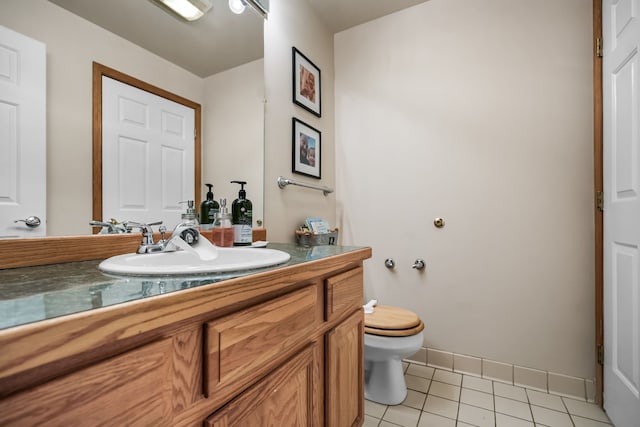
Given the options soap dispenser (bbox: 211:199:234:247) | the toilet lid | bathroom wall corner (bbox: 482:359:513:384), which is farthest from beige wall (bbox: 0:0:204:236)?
bathroom wall corner (bbox: 482:359:513:384)

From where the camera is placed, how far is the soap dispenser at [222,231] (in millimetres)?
1188

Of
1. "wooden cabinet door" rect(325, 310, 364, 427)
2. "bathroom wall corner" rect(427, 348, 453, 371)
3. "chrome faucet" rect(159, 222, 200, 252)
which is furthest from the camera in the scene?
"bathroom wall corner" rect(427, 348, 453, 371)

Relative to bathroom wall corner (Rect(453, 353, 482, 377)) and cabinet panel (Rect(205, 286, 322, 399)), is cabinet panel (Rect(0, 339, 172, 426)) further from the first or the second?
bathroom wall corner (Rect(453, 353, 482, 377))

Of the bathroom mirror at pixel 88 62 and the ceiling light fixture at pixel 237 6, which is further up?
the ceiling light fixture at pixel 237 6

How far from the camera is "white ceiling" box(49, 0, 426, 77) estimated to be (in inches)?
34.5

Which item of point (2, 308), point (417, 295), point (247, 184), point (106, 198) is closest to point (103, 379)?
point (2, 308)

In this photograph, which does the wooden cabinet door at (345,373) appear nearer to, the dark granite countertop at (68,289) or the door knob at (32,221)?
the dark granite countertop at (68,289)

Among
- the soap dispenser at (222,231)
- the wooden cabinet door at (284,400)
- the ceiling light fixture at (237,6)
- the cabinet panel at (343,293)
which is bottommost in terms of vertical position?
the wooden cabinet door at (284,400)

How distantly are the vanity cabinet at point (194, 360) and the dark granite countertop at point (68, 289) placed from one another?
29mm

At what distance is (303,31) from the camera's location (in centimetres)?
189

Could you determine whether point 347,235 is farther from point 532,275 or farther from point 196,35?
point 196,35

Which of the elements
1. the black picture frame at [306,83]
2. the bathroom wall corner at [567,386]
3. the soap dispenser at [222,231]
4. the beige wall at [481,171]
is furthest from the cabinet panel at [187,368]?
the bathroom wall corner at [567,386]

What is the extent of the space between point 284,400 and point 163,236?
0.62m

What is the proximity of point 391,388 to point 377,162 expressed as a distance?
4.37 feet
